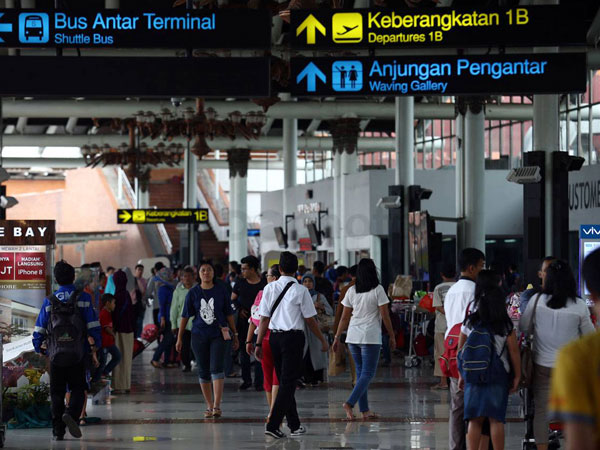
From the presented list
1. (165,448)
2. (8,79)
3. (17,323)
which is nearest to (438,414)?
(165,448)

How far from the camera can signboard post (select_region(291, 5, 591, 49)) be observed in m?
9.73

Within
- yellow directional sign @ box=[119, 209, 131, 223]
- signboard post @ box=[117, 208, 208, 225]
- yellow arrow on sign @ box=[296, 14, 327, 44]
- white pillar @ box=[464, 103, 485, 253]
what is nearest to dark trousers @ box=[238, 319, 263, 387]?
yellow arrow on sign @ box=[296, 14, 327, 44]

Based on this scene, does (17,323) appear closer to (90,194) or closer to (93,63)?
(93,63)

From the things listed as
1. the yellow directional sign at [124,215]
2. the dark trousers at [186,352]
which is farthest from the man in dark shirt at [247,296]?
the yellow directional sign at [124,215]

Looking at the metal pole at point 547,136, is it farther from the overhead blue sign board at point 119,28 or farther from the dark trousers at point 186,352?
the overhead blue sign board at point 119,28

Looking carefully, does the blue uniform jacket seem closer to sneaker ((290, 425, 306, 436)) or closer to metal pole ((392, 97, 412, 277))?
sneaker ((290, 425, 306, 436))

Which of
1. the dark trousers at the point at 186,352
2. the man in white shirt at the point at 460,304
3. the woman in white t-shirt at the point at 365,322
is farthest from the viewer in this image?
the dark trousers at the point at 186,352

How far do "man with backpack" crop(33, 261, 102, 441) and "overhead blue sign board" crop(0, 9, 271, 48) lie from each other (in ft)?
6.79

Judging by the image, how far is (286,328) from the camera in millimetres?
9039

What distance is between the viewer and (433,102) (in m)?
31.7

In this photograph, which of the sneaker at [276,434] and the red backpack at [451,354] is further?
the sneaker at [276,434]

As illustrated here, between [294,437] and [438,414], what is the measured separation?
6.94 feet

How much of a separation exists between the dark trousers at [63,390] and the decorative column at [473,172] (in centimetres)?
1535

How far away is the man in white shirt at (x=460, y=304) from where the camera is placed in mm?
7184
